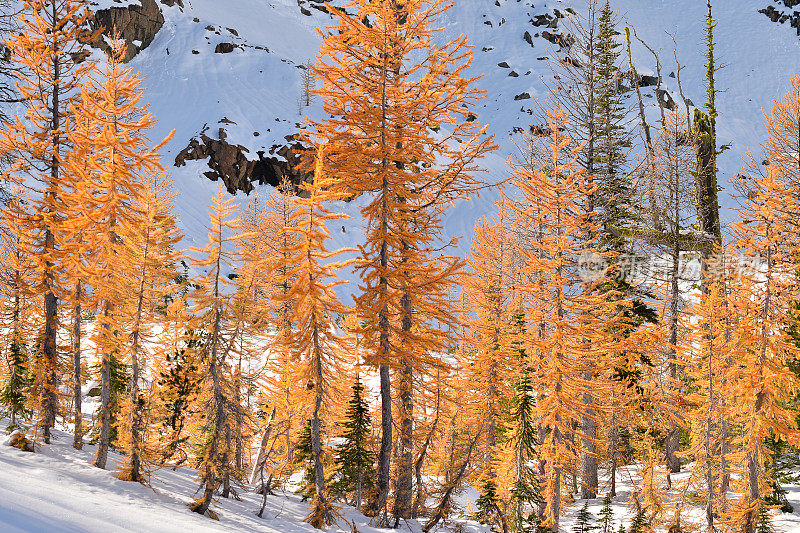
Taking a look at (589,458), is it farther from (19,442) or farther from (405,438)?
(19,442)

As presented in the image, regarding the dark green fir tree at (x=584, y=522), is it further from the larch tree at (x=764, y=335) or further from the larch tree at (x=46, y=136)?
the larch tree at (x=46, y=136)

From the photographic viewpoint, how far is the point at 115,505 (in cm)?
931

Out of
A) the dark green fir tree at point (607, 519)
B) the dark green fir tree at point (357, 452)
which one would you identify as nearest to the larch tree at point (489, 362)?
the dark green fir tree at point (607, 519)

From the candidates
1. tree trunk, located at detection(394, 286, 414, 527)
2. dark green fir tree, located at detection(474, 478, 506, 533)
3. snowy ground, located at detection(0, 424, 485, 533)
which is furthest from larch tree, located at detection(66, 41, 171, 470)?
dark green fir tree, located at detection(474, 478, 506, 533)

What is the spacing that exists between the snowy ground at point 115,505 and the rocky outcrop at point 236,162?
49.1m

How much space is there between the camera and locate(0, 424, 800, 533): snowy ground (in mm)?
6423

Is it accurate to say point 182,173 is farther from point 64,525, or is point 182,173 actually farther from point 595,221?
point 64,525

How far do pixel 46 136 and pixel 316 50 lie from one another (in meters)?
89.0

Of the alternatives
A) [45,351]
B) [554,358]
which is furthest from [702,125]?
[45,351]

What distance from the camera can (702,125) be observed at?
2223 centimetres

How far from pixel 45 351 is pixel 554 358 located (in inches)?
604

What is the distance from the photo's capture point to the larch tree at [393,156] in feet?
42.9

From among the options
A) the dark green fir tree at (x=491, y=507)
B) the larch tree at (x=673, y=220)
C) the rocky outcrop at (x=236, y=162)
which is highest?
the rocky outcrop at (x=236, y=162)

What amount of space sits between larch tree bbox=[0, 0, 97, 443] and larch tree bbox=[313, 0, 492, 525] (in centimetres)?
839
